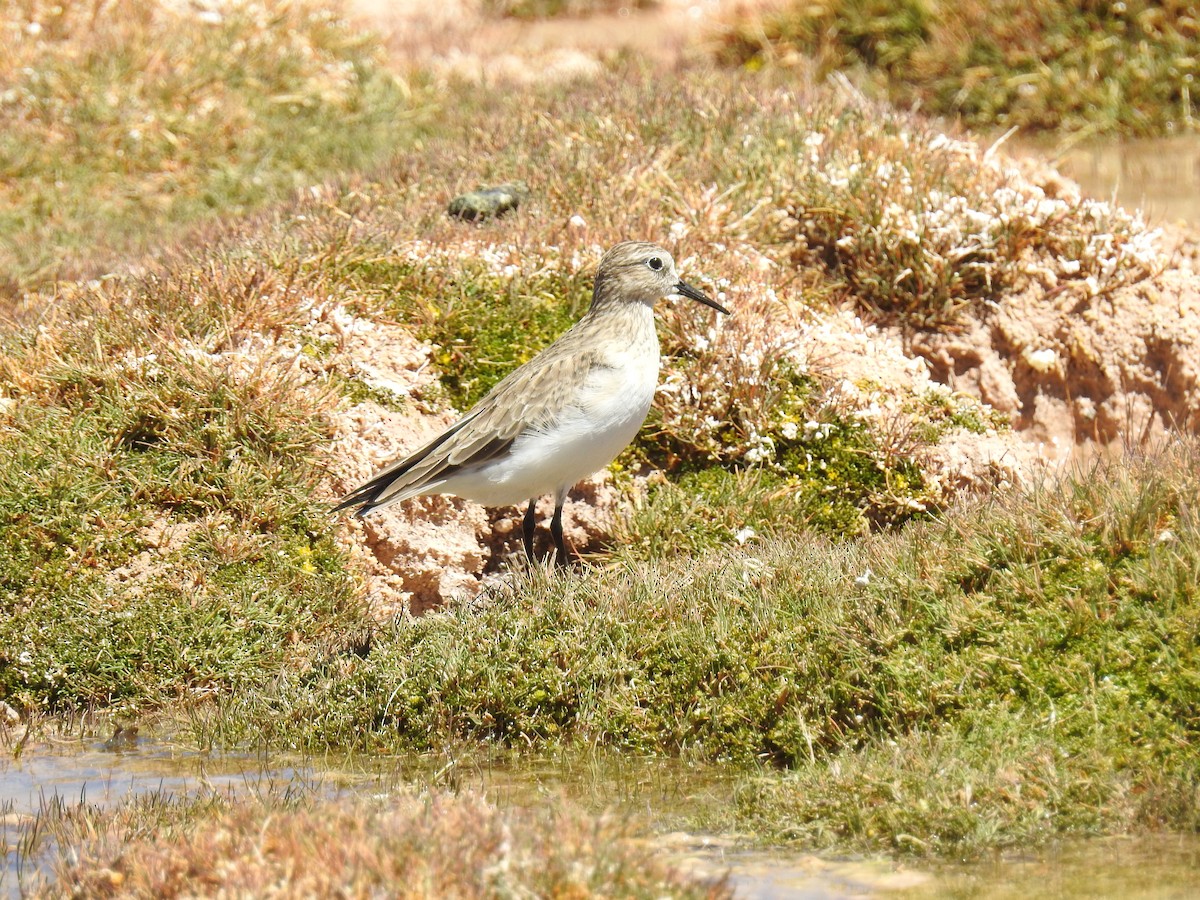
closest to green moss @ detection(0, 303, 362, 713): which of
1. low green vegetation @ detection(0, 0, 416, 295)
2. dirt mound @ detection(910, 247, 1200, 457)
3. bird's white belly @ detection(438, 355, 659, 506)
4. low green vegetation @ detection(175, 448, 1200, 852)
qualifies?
low green vegetation @ detection(175, 448, 1200, 852)

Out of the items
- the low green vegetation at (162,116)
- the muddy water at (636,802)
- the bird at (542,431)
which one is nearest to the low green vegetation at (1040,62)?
the low green vegetation at (162,116)

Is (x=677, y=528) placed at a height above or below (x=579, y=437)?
below

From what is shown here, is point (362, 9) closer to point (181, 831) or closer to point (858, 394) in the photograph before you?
point (858, 394)

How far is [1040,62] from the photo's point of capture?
1538 cm

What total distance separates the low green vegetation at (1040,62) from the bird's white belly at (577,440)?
8082 millimetres

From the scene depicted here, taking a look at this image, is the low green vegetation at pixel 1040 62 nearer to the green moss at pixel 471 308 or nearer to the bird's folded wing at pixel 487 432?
the green moss at pixel 471 308

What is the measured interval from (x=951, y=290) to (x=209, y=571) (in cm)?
534

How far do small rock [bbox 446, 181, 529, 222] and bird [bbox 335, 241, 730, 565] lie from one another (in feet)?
8.14

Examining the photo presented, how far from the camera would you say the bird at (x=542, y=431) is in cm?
784

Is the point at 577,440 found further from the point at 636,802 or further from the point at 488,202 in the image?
the point at 488,202

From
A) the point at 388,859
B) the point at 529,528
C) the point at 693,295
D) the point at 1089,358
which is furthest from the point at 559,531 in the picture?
the point at 1089,358

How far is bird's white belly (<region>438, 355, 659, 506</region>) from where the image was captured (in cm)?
782

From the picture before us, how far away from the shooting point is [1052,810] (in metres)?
5.48

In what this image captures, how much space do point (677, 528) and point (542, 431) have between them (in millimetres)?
1135
